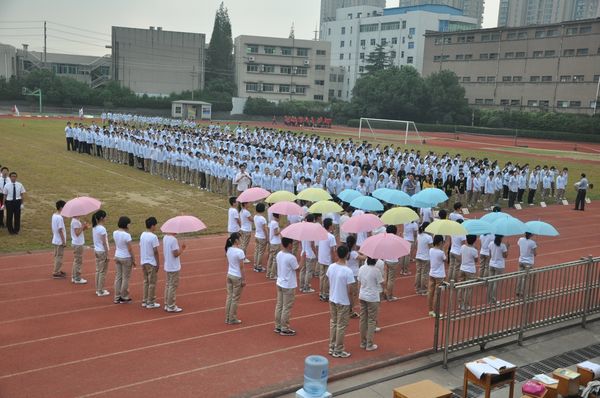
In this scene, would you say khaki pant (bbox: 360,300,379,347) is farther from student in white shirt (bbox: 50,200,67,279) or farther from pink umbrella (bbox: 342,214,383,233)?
student in white shirt (bbox: 50,200,67,279)

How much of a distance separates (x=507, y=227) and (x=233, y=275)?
530 cm

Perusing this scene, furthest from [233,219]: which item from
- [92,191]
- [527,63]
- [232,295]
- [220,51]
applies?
[220,51]

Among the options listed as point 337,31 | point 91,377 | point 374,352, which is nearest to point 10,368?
point 91,377

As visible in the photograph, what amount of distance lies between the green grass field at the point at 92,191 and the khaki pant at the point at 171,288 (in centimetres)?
569

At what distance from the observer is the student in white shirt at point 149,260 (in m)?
9.66

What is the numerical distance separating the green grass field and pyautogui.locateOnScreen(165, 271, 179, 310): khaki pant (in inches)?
224

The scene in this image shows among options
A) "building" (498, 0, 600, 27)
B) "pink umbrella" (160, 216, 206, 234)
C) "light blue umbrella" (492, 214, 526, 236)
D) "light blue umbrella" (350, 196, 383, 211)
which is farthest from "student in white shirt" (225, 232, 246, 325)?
"building" (498, 0, 600, 27)

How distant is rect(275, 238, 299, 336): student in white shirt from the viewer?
880cm

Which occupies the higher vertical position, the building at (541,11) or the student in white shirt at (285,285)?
the building at (541,11)

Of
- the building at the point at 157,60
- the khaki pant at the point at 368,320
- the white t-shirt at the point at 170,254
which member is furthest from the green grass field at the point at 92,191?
the building at the point at 157,60

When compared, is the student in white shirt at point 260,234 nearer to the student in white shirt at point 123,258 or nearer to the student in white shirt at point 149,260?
the student in white shirt at point 149,260

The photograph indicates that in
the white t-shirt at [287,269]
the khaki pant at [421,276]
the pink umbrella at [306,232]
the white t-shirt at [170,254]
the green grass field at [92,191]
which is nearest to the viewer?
the white t-shirt at [287,269]

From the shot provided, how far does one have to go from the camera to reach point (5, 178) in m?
14.7

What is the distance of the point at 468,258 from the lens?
10555mm
